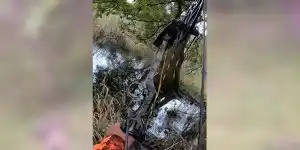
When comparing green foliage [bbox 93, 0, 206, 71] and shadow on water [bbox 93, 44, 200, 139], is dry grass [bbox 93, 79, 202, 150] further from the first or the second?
green foliage [bbox 93, 0, 206, 71]

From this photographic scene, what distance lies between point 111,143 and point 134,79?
265 mm

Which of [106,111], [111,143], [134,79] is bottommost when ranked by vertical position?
[111,143]

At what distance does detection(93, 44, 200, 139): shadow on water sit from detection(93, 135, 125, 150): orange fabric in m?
0.12

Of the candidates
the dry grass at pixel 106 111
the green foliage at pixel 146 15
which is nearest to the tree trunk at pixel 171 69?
the green foliage at pixel 146 15

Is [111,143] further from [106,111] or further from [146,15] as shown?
[146,15]

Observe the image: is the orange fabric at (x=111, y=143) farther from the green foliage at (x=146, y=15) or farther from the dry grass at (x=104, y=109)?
the green foliage at (x=146, y=15)

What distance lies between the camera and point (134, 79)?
1.62 metres

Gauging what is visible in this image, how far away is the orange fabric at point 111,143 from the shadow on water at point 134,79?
0.12 meters

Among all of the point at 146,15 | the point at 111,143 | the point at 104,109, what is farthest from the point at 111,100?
the point at 146,15

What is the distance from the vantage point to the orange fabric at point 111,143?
1.62 meters

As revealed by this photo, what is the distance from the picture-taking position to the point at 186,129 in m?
1.60

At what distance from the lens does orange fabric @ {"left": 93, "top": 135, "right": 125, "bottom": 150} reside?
1.62 metres
